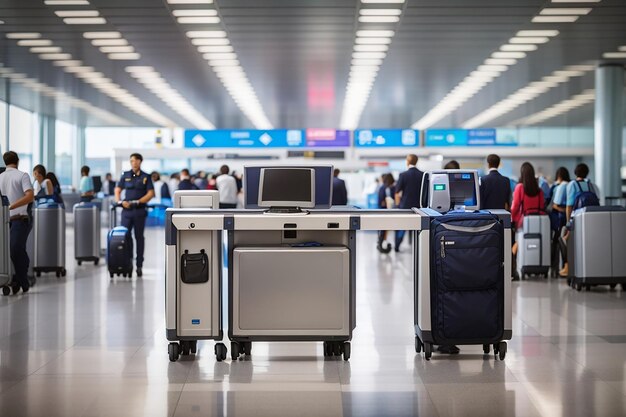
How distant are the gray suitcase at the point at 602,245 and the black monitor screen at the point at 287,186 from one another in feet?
18.3

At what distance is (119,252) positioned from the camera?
12609 millimetres

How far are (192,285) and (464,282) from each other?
→ 6.91 feet

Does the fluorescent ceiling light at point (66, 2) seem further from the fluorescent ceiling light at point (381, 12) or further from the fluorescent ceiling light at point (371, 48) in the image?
the fluorescent ceiling light at point (371, 48)

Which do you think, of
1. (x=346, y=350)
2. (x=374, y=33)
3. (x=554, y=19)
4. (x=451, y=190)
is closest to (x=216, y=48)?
(x=374, y=33)

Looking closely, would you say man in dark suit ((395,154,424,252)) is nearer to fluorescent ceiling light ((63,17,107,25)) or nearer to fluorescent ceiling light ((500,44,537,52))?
fluorescent ceiling light ((500,44,537,52))

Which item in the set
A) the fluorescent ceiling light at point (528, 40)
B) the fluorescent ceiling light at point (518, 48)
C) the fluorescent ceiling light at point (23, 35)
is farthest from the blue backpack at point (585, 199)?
the fluorescent ceiling light at point (23, 35)

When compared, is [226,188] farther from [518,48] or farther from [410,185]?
[518,48]

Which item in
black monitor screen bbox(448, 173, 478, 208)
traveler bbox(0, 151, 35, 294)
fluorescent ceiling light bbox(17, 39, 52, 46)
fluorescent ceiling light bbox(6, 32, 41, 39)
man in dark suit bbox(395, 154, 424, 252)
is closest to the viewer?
black monitor screen bbox(448, 173, 478, 208)

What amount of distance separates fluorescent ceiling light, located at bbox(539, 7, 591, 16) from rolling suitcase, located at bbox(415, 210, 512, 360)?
6.17 meters

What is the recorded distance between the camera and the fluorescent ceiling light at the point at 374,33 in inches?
516

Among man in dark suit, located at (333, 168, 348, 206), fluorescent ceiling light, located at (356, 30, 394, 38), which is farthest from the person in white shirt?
fluorescent ceiling light, located at (356, 30, 394, 38)

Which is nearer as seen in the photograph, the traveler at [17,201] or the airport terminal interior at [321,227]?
the airport terminal interior at [321,227]

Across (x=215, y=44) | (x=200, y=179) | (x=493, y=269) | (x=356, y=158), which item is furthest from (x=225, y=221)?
(x=356, y=158)

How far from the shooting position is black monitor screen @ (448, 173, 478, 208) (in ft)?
25.3
